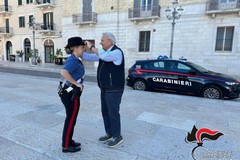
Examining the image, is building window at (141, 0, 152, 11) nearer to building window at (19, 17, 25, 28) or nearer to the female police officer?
the female police officer

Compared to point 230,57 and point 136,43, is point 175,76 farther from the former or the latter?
point 136,43

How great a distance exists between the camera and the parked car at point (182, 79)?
22.1ft

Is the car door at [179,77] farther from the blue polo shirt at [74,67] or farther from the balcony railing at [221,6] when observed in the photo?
the balcony railing at [221,6]

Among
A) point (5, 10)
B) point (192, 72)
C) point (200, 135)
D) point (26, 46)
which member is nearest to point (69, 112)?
point (200, 135)

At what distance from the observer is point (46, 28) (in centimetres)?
2412

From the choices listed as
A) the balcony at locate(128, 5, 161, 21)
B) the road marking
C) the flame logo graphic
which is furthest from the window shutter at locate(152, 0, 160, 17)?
the flame logo graphic

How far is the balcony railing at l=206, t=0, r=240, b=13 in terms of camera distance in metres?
13.9

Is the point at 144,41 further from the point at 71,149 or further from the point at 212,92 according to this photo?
the point at 71,149

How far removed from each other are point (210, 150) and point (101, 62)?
2.22m

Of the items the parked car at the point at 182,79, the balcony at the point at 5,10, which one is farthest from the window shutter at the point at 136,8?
the balcony at the point at 5,10

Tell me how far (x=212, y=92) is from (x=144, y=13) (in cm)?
1264

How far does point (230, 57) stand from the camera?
1463cm

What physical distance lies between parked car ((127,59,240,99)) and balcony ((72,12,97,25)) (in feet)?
44.0

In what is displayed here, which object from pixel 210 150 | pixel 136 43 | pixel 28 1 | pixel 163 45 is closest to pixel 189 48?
pixel 163 45
